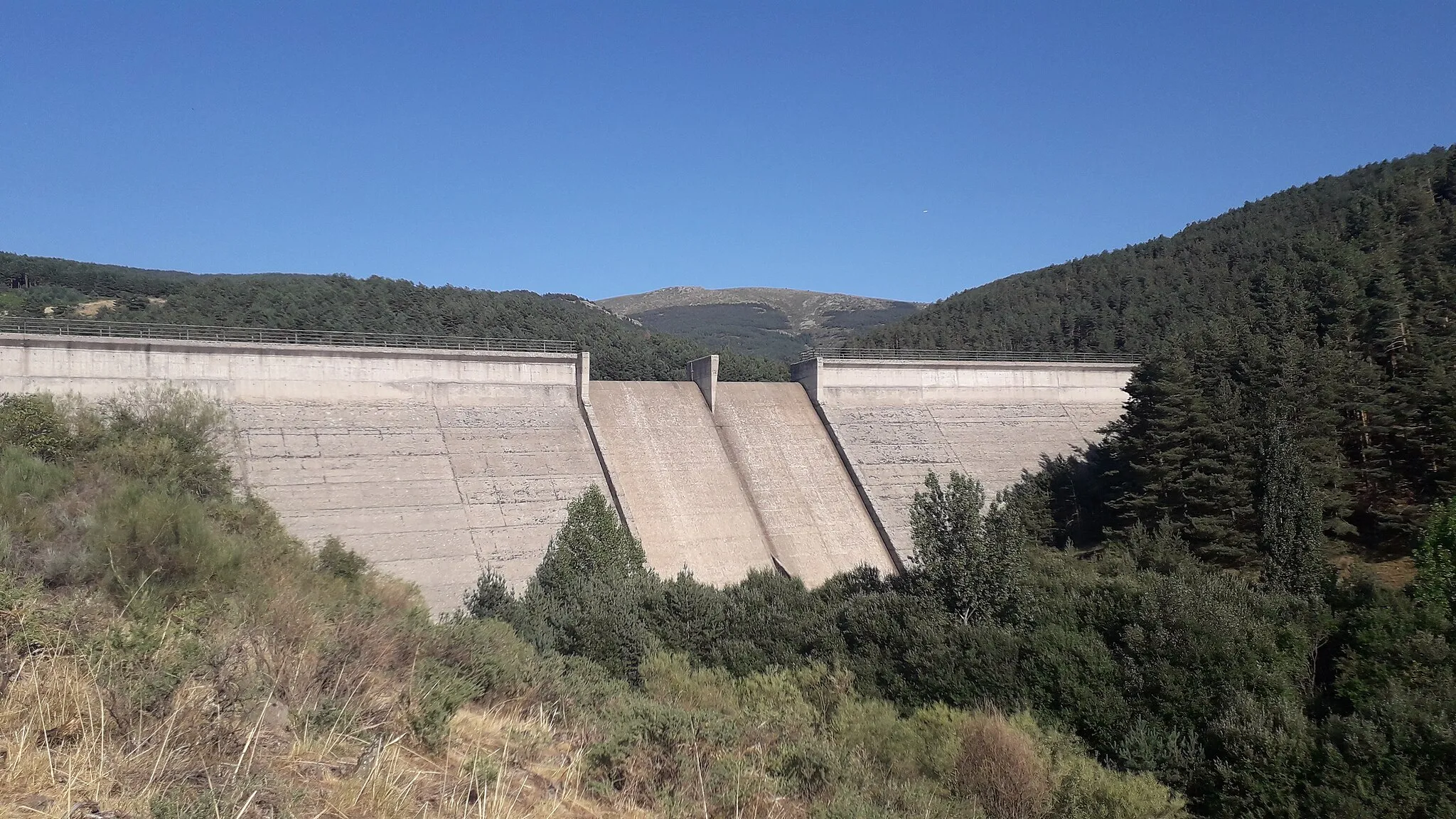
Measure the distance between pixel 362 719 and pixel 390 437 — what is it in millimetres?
18449

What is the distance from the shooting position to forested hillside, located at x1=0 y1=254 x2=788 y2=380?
4754 centimetres

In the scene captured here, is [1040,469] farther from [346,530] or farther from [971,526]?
[346,530]

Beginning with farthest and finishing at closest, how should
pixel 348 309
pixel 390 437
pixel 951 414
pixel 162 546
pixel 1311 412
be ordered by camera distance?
pixel 348 309
pixel 951 414
pixel 390 437
pixel 1311 412
pixel 162 546

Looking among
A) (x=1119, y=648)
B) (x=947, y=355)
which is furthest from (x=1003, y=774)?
(x=947, y=355)

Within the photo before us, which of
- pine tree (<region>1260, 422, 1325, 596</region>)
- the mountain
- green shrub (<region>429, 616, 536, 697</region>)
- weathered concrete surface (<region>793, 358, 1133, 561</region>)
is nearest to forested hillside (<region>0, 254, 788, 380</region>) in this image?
weathered concrete surface (<region>793, 358, 1133, 561</region>)

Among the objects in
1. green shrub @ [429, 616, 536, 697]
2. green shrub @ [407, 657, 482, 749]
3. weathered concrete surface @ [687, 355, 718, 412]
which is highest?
weathered concrete surface @ [687, 355, 718, 412]

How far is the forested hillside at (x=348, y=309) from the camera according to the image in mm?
47541

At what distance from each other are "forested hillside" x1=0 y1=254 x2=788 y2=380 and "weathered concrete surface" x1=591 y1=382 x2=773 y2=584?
22.2m

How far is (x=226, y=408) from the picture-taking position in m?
21.6

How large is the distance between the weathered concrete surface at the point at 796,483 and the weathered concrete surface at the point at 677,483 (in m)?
0.45

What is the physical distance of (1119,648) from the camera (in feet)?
44.2

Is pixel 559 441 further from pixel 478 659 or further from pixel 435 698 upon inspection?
pixel 435 698

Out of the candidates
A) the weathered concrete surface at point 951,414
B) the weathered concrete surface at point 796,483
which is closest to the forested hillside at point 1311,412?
the weathered concrete surface at point 951,414

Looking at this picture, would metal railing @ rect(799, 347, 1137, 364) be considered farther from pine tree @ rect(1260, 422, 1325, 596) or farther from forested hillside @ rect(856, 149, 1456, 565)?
pine tree @ rect(1260, 422, 1325, 596)
